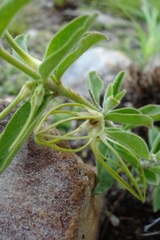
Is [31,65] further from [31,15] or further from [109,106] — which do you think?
[31,15]

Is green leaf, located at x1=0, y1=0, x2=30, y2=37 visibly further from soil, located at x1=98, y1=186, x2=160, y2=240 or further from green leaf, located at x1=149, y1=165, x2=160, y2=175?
soil, located at x1=98, y1=186, x2=160, y2=240

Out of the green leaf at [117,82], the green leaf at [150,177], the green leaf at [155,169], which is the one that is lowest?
the green leaf at [150,177]

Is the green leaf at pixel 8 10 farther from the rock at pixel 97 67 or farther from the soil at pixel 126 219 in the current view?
the rock at pixel 97 67

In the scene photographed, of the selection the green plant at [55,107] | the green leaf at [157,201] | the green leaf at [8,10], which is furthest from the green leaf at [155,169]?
the green leaf at [8,10]

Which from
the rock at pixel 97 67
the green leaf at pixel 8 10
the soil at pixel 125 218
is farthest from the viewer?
the rock at pixel 97 67

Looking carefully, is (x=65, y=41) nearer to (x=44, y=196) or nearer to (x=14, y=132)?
(x=14, y=132)

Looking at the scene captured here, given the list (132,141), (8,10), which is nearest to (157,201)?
(132,141)
